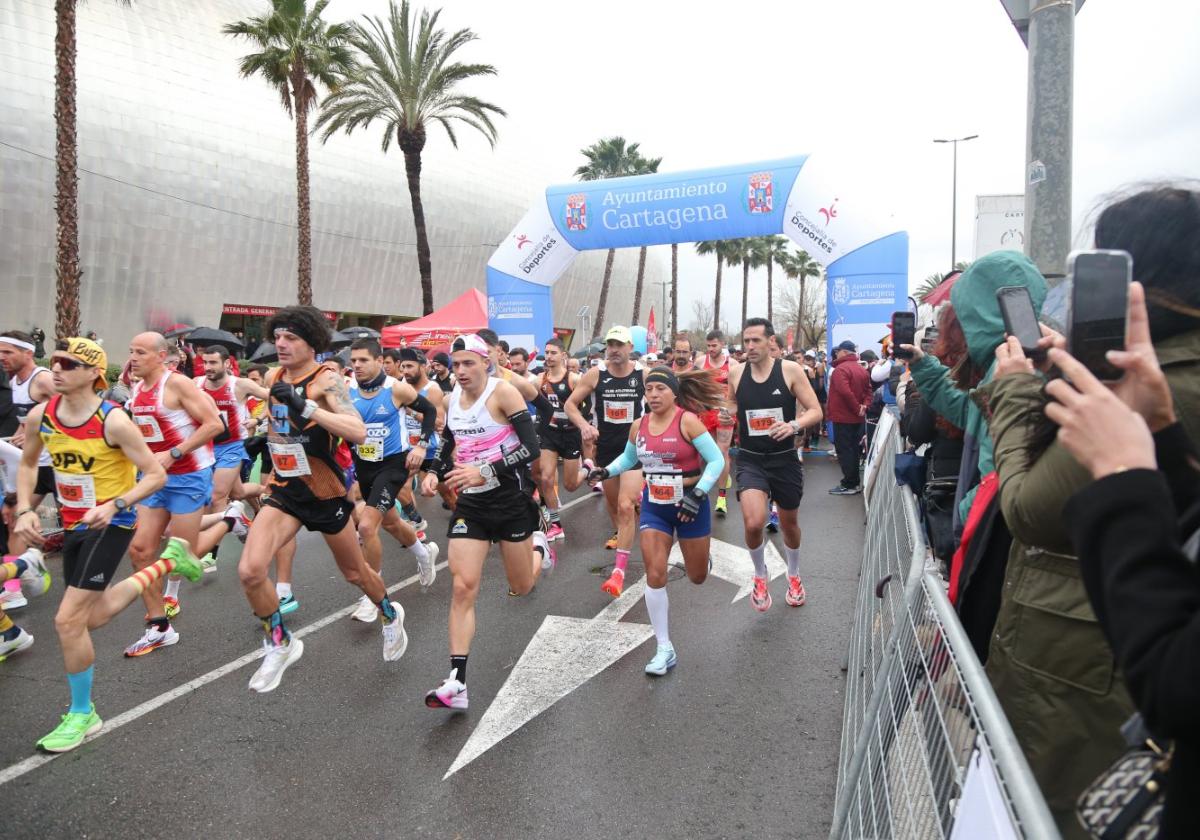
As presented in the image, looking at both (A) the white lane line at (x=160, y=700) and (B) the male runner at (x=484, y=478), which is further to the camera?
(B) the male runner at (x=484, y=478)

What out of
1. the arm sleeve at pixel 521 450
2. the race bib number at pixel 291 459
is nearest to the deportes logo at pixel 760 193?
the arm sleeve at pixel 521 450

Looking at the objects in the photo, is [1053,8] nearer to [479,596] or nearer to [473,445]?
[473,445]

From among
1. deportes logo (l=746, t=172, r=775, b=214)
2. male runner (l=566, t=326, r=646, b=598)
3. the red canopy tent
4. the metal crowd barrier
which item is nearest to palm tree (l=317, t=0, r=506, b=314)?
the red canopy tent

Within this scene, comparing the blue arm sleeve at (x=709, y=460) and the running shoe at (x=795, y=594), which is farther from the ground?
the blue arm sleeve at (x=709, y=460)

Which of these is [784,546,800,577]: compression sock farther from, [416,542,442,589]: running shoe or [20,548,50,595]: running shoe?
[20,548,50,595]: running shoe

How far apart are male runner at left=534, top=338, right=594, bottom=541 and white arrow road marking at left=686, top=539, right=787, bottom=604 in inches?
67.8

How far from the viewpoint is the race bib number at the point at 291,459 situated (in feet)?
15.5

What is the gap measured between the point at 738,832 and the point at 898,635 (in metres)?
1.32

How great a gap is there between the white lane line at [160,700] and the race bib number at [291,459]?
50.4 inches

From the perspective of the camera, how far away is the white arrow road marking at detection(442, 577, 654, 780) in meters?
3.95

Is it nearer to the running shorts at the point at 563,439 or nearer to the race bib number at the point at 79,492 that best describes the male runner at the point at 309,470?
the race bib number at the point at 79,492

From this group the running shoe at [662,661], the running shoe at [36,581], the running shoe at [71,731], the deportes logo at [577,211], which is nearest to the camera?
the running shoe at [71,731]

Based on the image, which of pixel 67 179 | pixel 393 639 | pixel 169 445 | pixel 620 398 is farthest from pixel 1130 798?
pixel 67 179

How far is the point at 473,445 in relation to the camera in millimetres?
4852
